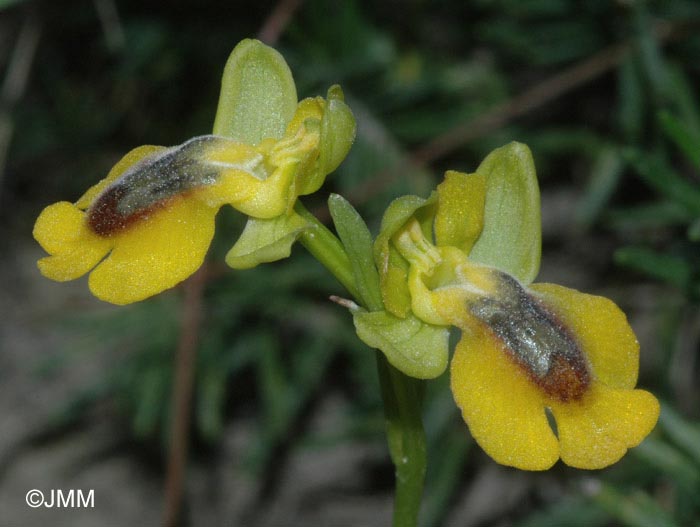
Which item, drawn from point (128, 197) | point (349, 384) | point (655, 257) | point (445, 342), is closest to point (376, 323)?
point (445, 342)

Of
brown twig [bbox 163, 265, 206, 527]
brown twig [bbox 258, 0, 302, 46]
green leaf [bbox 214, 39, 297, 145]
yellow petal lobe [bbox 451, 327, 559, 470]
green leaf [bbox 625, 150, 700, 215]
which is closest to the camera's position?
yellow petal lobe [bbox 451, 327, 559, 470]

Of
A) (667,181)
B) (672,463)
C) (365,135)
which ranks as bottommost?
(672,463)

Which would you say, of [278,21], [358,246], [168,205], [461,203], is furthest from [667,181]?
[278,21]

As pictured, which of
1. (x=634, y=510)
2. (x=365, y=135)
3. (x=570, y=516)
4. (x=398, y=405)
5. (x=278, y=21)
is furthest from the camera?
(x=365, y=135)

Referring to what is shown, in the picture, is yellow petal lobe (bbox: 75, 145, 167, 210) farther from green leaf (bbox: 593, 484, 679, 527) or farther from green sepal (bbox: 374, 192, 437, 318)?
green leaf (bbox: 593, 484, 679, 527)

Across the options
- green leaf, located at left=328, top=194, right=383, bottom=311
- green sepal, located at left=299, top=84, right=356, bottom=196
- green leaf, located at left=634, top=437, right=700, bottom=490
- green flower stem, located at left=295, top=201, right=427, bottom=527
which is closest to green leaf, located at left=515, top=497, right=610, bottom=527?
green leaf, located at left=634, top=437, right=700, bottom=490

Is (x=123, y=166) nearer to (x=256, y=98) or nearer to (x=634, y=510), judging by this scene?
(x=256, y=98)
